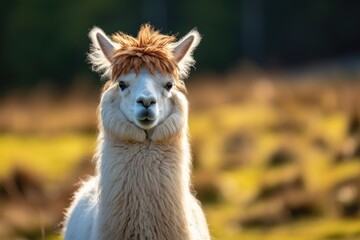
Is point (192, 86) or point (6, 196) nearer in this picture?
point (6, 196)

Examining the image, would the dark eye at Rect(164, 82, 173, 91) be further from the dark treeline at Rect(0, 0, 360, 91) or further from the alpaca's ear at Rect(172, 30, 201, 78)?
the dark treeline at Rect(0, 0, 360, 91)

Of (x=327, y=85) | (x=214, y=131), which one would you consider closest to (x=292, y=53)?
(x=327, y=85)

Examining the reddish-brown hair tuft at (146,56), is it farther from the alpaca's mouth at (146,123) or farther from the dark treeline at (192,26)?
the dark treeline at (192,26)

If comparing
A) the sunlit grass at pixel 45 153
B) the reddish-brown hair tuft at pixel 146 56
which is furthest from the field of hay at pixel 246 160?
the reddish-brown hair tuft at pixel 146 56

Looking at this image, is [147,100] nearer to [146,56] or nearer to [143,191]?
[146,56]

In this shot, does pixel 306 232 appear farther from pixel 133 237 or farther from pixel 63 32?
pixel 63 32

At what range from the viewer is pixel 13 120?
26328mm

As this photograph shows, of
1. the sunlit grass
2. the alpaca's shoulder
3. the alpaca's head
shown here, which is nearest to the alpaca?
the alpaca's head

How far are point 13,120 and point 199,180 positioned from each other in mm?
10185

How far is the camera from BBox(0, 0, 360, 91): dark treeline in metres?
44.0

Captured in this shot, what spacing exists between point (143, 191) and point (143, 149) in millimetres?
A: 375

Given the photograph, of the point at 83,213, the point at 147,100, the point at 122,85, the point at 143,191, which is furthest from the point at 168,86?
the point at 83,213

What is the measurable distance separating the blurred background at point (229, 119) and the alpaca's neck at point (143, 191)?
5.61 ft

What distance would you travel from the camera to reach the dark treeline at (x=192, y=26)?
44.0m
